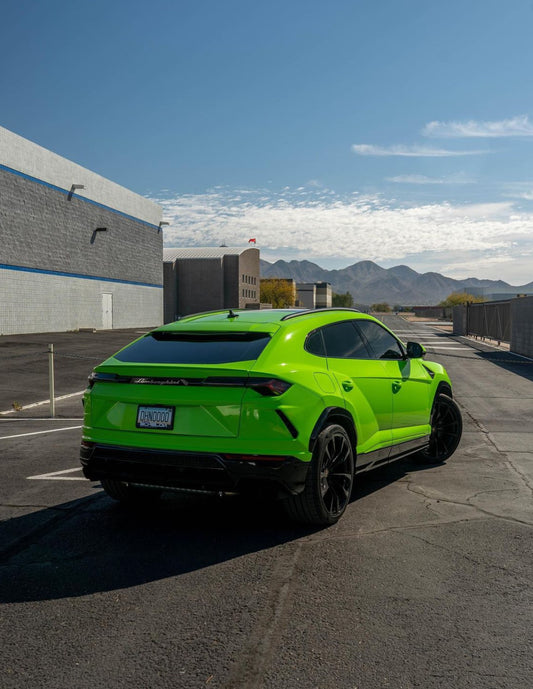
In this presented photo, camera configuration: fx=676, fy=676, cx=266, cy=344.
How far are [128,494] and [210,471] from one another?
4.52 feet

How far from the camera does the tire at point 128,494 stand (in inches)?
223

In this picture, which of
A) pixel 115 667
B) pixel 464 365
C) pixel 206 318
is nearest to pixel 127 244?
pixel 464 365

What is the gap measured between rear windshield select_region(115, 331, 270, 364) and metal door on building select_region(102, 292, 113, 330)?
40.5m

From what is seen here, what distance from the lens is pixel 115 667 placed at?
3.06 meters

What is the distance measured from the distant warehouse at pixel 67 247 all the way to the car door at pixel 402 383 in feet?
95.8

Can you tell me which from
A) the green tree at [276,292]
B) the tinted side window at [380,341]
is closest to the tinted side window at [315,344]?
the tinted side window at [380,341]

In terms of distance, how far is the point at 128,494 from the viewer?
18.9ft

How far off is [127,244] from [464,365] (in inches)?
1277

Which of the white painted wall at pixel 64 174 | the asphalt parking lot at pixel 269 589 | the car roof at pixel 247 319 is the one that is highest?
the white painted wall at pixel 64 174

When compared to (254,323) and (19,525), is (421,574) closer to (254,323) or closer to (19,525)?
(254,323)

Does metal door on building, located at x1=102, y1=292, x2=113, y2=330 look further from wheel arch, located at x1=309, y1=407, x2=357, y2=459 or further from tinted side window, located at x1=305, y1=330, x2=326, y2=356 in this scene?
wheel arch, located at x1=309, y1=407, x2=357, y2=459

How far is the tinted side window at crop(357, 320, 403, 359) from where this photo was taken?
6461 millimetres

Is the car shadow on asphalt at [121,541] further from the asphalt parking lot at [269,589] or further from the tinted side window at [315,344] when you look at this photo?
the tinted side window at [315,344]

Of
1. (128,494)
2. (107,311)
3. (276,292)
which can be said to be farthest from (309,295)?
(128,494)
